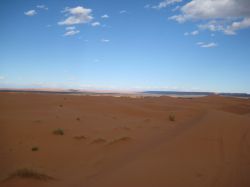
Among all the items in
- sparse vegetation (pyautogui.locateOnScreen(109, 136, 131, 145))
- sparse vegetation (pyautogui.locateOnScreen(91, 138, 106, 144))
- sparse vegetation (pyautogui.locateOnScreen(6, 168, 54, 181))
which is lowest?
sparse vegetation (pyautogui.locateOnScreen(6, 168, 54, 181))

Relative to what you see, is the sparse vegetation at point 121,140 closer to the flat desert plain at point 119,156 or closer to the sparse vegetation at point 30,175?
the flat desert plain at point 119,156

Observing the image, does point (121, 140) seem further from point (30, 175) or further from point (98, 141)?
point (30, 175)

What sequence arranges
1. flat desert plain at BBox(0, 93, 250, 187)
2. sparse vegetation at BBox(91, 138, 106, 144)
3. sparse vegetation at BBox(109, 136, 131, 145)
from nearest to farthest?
flat desert plain at BBox(0, 93, 250, 187)
sparse vegetation at BBox(109, 136, 131, 145)
sparse vegetation at BBox(91, 138, 106, 144)

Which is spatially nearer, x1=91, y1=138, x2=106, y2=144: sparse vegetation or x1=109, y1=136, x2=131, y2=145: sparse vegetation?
x1=109, y1=136, x2=131, y2=145: sparse vegetation

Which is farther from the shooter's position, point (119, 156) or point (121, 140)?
point (121, 140)

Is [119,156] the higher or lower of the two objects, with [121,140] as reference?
lower

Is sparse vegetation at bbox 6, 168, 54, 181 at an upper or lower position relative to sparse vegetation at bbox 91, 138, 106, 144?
lower

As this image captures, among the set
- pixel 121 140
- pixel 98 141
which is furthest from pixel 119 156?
pixel 98 141

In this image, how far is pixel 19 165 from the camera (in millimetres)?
6324

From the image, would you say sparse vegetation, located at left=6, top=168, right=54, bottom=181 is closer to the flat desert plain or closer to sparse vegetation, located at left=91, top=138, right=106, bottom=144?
the flat desert plain

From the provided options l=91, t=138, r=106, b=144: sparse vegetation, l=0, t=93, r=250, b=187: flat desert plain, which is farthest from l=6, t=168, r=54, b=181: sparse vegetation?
l=91, t=138, r=106, b=144: sparse vegetation

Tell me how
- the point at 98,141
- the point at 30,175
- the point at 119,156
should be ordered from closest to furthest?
the point at 30,175, the point at 119,156, the point at 98,141

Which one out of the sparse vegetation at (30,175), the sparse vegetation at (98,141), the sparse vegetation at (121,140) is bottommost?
the sparse vegetation at (30,175)

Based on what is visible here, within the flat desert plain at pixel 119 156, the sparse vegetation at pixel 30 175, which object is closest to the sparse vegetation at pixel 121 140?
the flat desert plain at pixel 119 156
